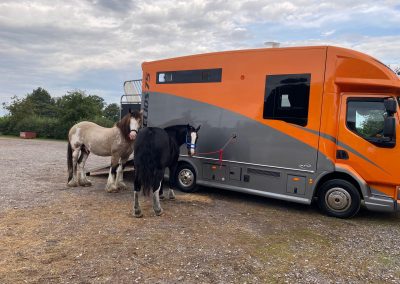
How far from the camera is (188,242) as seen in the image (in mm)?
5133

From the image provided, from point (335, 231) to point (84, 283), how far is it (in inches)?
176

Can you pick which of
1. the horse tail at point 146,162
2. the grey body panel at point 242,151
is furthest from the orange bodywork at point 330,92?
the horse tail at point 146,162

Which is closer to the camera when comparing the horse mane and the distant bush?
the horse mane

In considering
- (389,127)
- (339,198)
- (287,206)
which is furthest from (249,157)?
(389,127)

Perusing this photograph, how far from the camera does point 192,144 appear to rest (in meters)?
7.42

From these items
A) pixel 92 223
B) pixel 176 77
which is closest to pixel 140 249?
pixel 92 223

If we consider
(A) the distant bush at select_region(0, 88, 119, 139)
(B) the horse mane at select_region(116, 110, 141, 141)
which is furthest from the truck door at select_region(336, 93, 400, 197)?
(A) the distant bush at select_region(0, 88, 119, 139)

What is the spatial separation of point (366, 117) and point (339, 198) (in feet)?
5.75

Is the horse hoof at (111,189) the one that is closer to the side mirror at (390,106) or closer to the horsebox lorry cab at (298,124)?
the horsebox lorry cab at (298,124)

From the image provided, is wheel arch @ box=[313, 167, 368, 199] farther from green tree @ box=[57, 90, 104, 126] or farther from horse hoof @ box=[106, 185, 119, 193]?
green tree @ box=[57, 90, 104, 126]

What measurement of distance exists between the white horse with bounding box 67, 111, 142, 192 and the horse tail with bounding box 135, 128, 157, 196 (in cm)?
88

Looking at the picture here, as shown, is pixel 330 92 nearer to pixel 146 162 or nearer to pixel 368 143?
pixel 368 143

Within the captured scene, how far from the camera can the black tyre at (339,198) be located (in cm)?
655

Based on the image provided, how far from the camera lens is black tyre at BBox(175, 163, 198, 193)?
8555 millimetres
